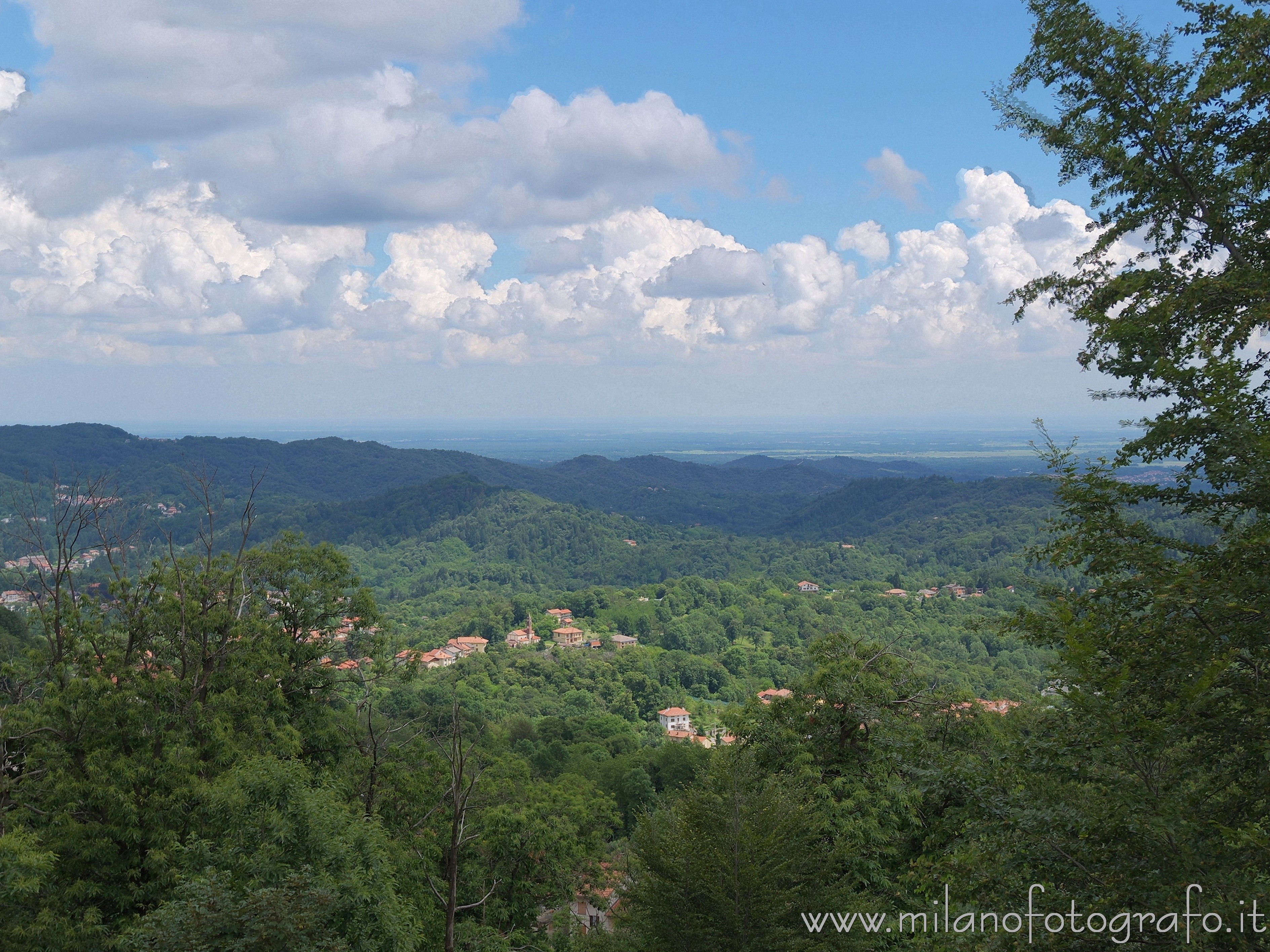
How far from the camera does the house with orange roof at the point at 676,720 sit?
207 feet

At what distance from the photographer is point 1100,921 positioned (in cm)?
612

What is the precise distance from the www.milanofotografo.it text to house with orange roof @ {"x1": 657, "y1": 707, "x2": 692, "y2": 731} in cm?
5758

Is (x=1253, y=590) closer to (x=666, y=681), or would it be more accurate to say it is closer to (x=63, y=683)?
(x=63, y=683)

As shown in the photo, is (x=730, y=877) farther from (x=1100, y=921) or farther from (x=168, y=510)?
(x=168, y=510)

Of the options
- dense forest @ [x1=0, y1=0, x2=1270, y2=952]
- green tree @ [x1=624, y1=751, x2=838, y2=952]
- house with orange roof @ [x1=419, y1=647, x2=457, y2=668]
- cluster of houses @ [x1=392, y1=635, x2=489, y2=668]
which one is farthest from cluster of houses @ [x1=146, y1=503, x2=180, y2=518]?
green tree @ [x1=624, y1=751, x2=838, y2=952]

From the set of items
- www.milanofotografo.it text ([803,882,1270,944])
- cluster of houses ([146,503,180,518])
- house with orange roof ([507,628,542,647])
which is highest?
www.milanofotografo.it text ([803,882,1270,944])

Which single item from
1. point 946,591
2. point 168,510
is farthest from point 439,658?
point 168,510

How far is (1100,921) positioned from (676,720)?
59836mm

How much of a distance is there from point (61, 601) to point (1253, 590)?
Answer: 17600mm


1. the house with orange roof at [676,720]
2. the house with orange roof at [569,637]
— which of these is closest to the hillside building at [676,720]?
the house with orange roof at [676,720]

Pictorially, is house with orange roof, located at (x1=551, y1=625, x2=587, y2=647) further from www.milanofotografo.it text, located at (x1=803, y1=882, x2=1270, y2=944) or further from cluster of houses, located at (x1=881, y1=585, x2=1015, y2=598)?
www.milanofotografo.it text, located at (x1=803, y1=882, x2=1270, y2=944)

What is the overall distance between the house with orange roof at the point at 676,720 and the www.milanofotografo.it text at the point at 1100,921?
57578mm

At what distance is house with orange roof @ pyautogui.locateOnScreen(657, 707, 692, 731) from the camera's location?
6312cm

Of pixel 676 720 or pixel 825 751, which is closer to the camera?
pixel 825 751
